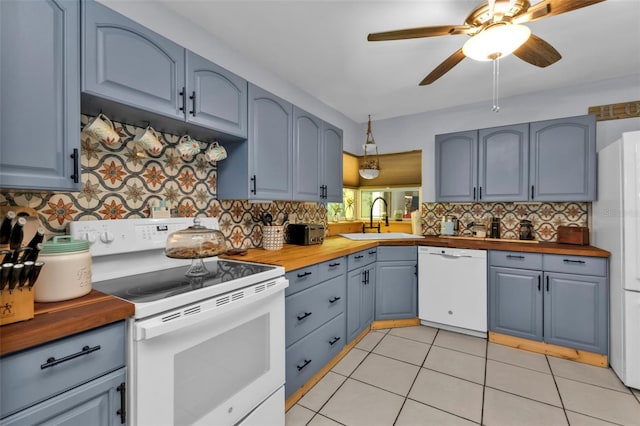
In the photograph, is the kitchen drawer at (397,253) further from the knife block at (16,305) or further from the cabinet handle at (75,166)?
the knife block at (16,305)

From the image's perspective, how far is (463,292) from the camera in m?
2.77

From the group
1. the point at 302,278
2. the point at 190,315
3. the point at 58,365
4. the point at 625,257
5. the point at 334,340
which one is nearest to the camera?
the point at 58,365

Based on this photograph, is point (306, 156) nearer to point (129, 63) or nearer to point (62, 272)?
point (129, 63)

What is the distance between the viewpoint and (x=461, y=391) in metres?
1.96

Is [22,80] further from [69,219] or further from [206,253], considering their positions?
[206,253]

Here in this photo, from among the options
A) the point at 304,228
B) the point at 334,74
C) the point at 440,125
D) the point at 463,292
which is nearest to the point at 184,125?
the point at 304,228

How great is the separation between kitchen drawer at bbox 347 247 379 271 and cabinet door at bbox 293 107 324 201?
2.09 ft

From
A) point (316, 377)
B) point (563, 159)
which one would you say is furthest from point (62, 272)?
point (563, 159)

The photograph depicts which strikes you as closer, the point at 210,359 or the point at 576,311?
the point at 210,359

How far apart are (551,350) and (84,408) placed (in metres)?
3.17

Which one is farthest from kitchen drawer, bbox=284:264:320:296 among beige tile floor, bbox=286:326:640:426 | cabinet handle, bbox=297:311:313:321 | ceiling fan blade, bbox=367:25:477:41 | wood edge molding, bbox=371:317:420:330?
ceiling fan blade, bbox=367:25:477:41

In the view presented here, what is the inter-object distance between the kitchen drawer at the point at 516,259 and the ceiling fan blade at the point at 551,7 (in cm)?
186

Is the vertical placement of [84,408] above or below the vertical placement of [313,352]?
above

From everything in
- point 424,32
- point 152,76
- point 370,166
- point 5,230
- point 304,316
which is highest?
point 424,32
